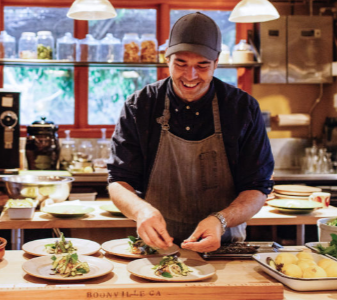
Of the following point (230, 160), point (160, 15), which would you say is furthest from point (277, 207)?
point (160, 15)

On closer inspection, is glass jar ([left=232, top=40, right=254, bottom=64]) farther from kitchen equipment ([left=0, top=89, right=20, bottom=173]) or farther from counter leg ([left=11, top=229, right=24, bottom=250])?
counter leg ([left=11, top=229, right=24, bottom=250])

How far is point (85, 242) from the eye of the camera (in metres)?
2.10

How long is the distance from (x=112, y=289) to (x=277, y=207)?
6.36 feet

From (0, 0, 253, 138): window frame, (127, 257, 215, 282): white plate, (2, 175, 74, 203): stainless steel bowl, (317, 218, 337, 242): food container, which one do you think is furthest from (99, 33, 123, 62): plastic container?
(127, 257, 215, 282): white plate

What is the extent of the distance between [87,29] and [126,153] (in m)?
3.47

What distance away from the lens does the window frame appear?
5324mm

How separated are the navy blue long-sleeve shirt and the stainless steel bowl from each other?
3.66 ft

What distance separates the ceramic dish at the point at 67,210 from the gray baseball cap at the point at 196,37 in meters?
1.29

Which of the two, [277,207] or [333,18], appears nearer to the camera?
[277,207]

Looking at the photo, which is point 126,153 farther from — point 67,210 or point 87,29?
point 87,29

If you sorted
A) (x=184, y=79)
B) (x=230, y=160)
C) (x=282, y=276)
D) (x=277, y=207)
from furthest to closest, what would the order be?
1. (x=277, y=207)
2. (x=230, y=160)
3. (x=184, y=79)
4. (x=282, y=276)

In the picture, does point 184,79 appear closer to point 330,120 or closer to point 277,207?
point 277,207

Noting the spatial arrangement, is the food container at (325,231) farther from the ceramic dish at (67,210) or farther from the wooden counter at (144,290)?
the ceramic dish at (67,210)

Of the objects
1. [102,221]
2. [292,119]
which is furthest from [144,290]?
[292,119]
